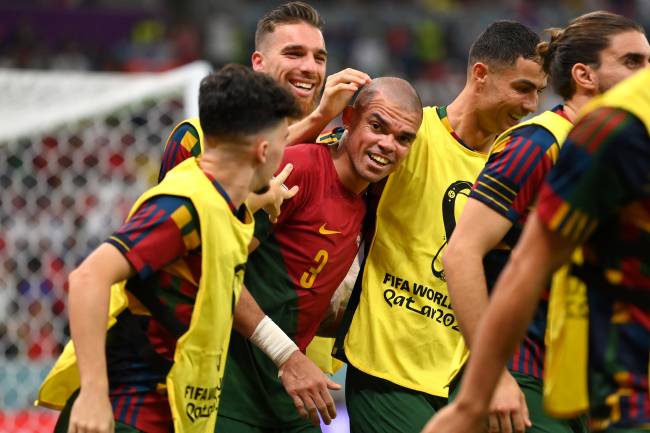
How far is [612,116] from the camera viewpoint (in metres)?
2.38

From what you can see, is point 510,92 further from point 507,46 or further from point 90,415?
point 90,415

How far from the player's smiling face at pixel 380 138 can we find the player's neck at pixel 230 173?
29.7 inches

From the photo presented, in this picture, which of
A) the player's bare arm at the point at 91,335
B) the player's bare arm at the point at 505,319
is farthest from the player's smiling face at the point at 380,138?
the player's bare arm at the point at 505,319

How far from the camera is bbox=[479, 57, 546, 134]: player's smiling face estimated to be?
14.1 ft

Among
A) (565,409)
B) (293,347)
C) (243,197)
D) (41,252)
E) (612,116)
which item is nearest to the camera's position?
(612,116)

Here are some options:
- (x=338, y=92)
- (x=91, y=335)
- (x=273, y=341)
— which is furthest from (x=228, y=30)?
(x=91, y=335)

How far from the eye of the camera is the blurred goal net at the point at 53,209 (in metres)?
8.38

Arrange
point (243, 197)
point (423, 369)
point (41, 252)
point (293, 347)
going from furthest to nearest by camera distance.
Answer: point (41, 252) → point (423, 369) → point (293, 347) → point (243, 197)

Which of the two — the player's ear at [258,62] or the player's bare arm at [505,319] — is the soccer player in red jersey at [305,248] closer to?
the player's ear at [258,62]

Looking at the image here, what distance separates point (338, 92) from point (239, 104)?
26.7 inches

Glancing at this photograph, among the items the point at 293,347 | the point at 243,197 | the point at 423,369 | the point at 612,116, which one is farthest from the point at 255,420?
the point at 612,116

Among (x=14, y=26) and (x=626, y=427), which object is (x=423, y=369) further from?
(x=14, y=26)

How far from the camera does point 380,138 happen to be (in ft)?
13.4

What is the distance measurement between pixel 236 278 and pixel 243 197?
10.0 inches
